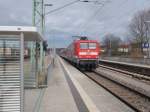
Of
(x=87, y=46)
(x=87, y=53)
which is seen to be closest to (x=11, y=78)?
(x=87, y=53)

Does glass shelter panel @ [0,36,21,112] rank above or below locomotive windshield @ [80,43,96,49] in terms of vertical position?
below

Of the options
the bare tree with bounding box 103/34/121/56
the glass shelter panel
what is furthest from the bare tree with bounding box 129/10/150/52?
the glass shelter panel

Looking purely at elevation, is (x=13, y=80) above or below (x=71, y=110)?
above

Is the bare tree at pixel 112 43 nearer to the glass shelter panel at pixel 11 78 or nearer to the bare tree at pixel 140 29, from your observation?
the bare tree at pixel 140 29

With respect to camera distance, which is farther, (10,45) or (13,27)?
(10,45)

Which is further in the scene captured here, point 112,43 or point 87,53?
point 112,43

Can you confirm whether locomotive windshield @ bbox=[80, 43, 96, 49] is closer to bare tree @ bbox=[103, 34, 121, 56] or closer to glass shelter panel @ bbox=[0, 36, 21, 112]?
glass shelter panel @ bbox=[0, 36, 21, 112]

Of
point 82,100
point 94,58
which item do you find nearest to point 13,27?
point 82,100

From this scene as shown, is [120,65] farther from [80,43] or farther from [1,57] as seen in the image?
[1,57]

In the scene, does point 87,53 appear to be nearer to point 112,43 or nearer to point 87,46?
point 87,46

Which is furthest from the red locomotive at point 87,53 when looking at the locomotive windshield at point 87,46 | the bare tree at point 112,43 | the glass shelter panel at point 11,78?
the bare tree at point 112,43

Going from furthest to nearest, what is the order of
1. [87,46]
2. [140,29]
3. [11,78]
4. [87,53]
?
[140,29] < [87,46] < [87,53] < [11,78]

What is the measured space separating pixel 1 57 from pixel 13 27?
103 cm

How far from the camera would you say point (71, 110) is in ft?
35.8
